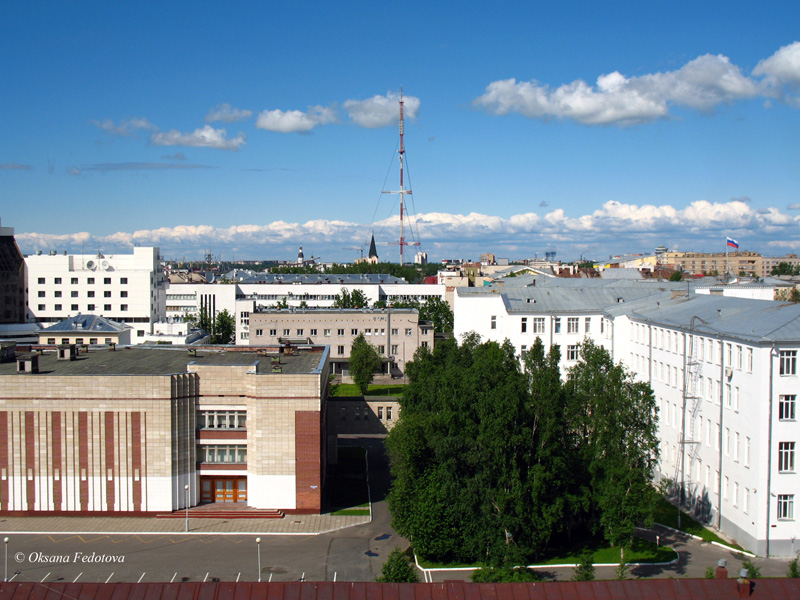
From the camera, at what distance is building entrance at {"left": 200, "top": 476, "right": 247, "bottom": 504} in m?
36.2

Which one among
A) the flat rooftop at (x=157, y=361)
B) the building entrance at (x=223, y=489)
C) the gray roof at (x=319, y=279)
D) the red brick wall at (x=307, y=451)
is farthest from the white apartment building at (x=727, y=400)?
the gray roof at (x=319, y=279)

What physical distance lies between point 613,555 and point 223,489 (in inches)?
760

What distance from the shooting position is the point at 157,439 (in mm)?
34625

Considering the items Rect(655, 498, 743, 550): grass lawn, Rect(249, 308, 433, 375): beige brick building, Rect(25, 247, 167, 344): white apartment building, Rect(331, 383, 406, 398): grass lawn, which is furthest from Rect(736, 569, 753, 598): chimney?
Rect(25, 247, 167, 344): white apartment building

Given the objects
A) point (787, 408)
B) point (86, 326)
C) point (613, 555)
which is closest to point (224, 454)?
point (613, 555)

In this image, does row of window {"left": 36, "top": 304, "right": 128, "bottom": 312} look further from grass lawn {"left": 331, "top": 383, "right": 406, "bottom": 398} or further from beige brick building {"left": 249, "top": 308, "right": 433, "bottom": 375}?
grass lawn {"left": 331, "top": 383, "right": 406, "bottom": 398}

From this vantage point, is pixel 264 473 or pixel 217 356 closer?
pixel 264 473

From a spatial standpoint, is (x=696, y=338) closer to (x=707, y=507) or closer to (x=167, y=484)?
(x=707, y=507)

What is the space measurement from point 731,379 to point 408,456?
1616 cm

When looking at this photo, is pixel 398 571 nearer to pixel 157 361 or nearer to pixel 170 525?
pixel 170 525

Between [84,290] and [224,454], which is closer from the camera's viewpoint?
[224,454]

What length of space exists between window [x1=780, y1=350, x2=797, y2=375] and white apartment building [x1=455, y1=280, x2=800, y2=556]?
0.13ft

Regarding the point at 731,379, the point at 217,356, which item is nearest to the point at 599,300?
the point at 731,379

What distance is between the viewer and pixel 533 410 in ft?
100
